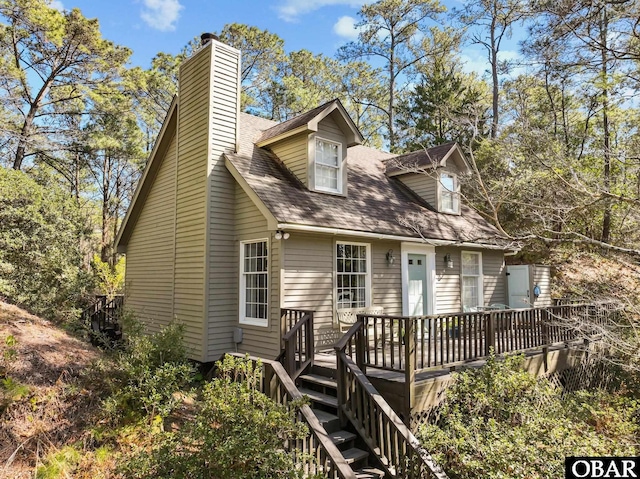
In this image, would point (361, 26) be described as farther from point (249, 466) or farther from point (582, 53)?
point (249, 466)

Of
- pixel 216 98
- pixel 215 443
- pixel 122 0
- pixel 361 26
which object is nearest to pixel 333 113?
pixel 216 98

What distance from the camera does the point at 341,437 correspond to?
18.2ft

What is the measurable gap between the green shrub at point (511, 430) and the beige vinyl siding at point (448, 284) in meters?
4.18

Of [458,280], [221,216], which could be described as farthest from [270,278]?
[458,280]

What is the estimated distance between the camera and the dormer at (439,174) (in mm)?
12445

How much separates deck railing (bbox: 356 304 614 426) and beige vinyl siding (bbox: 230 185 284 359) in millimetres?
1538

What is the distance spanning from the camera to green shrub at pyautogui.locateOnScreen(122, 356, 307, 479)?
377 centimetres

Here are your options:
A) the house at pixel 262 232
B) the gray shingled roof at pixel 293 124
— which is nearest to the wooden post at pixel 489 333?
the house at pixel 262 232

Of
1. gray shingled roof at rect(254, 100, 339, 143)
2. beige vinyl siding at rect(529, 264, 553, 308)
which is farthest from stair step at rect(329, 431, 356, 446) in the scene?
beige vinyl siding at rect(529, 264, 553, 308)

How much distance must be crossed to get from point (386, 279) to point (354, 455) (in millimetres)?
4864

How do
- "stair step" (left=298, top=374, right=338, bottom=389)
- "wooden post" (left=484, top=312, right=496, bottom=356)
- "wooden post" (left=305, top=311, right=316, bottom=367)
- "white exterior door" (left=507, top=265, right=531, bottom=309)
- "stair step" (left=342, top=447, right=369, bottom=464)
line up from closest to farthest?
"stair step" (left=342, top=447, right=369, bottom=464) < "stair step" (left=298, top=374, right=338, bottom=389) < "wooden post" (left=484, top=312, right=496, bottom=356) < "wooden post" (left=305, top=311, right=316, bottom=367) < "white exterior door" (left=507, top=265, right=531, bottom=309)

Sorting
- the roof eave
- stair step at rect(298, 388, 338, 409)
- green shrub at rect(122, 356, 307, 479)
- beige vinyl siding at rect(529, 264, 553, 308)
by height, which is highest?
the roof eave

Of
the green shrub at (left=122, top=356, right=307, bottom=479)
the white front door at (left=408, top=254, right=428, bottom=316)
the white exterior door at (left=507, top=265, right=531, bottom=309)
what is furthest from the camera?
the white exterior door at (left=507, top=265, right=531, bottom=309)

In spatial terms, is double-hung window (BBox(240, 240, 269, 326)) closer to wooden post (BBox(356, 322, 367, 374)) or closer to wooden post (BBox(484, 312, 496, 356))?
wooden post (BBox(356, 322, 367, 374))
